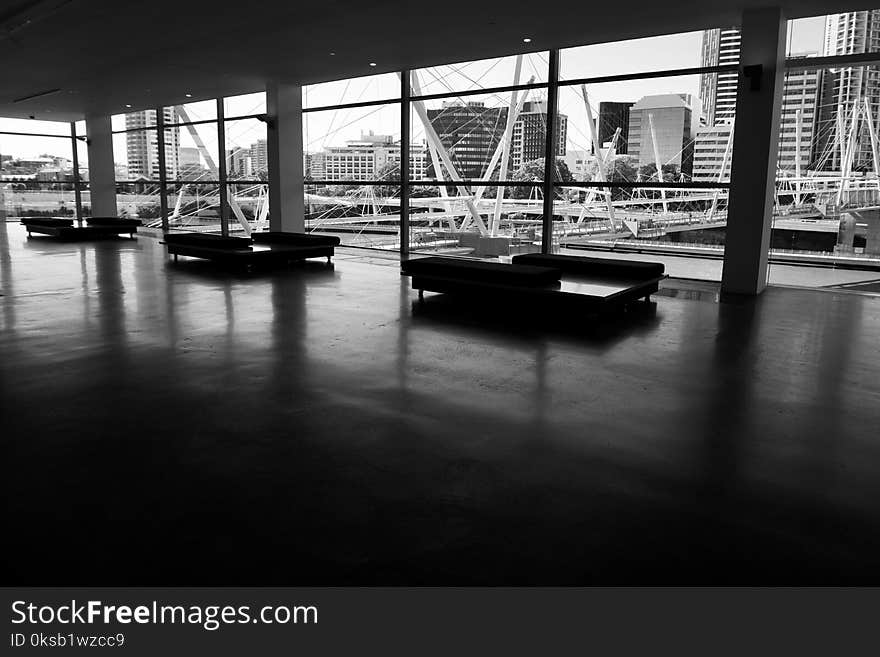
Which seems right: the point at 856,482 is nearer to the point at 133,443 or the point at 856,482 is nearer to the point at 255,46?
the point at 133,443

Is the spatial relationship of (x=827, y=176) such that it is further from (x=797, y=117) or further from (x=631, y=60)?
(x=631, y=60)

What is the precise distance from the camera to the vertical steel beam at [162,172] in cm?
1866

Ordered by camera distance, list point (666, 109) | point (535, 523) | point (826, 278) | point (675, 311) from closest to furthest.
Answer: point (535, 523)
point (675, 311)
point (826, 278)
point (666, 109)

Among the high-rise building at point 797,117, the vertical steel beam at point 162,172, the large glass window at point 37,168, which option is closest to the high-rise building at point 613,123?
the high-rise building at point 797,117

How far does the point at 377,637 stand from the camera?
2061 millimetres

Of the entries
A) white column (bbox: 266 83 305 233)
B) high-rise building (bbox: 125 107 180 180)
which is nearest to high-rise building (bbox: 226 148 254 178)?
white column (bbox: 266 83 305 233)

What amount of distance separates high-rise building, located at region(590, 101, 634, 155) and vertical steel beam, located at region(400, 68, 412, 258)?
3.89 meters

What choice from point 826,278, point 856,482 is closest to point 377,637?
point 856,482

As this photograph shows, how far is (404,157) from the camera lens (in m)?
12.9

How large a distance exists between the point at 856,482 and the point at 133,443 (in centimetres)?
358

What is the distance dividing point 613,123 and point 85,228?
13.1 m

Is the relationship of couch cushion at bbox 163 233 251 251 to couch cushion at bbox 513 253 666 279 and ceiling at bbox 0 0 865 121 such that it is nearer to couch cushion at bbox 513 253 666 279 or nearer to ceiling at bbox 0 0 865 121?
ceiling at bbox 0 0 865 121

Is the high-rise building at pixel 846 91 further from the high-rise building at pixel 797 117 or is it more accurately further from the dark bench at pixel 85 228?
the dark bench at pixel 85 228

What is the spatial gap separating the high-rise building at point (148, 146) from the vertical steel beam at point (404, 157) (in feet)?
27.9
